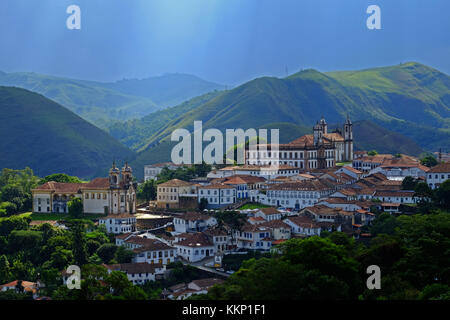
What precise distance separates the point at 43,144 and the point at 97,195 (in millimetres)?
124482

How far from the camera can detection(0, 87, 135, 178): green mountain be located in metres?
182

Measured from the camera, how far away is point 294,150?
8506cm

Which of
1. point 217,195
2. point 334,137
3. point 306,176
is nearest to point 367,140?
point 334,137

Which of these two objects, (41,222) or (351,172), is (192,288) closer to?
(41,222)

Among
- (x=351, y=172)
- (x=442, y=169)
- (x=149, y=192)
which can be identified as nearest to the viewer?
(x=442, y=169)

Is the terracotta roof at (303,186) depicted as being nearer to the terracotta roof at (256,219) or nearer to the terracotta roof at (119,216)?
the terracotta roof at (256,219)

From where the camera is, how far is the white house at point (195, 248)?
56.4 meters

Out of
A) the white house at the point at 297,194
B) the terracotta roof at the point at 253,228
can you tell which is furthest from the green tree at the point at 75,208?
the white house at the point at 297,194

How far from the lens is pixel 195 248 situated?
186 feet

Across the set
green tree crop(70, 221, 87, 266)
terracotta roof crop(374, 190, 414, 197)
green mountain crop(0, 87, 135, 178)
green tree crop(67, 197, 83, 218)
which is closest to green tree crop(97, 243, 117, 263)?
green tree crop(70, 221, 87, 266)
